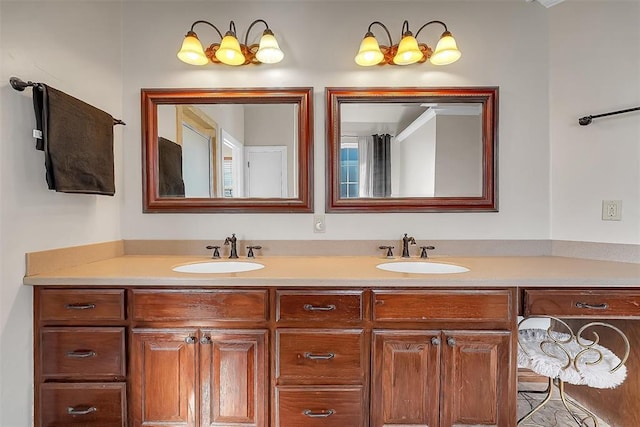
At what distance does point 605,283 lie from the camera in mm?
1354

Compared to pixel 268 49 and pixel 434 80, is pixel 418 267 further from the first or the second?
pixel 268 49

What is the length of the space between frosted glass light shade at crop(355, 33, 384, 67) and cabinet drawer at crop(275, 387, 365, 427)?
65.0 inches

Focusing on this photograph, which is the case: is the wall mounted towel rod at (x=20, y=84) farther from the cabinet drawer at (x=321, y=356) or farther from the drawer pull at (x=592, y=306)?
the drawer pull at (x=592, y=306)

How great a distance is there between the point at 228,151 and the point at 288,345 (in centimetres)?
117

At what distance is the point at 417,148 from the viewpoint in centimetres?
192

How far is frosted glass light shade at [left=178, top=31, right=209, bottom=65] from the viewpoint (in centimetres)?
176

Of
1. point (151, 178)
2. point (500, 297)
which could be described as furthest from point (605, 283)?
point (151, 178)

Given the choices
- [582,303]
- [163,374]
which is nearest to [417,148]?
[582,303]

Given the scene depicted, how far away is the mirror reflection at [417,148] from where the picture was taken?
1923 millimetres

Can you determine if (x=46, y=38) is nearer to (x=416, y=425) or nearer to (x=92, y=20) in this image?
(x=92, y=20)

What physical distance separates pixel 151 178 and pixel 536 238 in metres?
2.35

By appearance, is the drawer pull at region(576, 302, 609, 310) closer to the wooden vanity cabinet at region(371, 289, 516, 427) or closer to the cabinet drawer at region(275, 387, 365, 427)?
the wooden vanity cabinet at region(371, 289, 516, 427)

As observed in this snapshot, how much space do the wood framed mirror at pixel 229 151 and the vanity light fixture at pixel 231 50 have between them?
18 centimetres

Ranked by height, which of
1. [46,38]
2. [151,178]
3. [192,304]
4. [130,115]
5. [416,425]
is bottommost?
[416,425]
